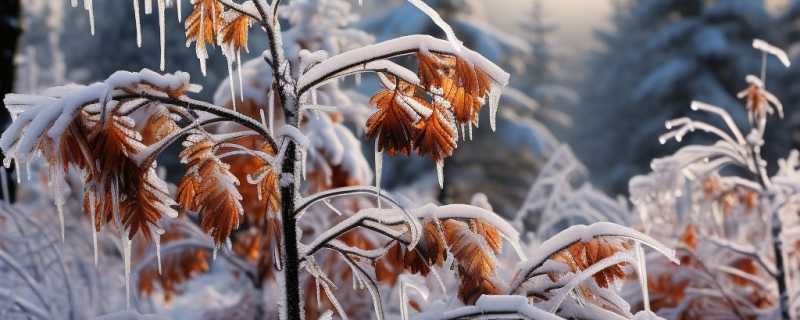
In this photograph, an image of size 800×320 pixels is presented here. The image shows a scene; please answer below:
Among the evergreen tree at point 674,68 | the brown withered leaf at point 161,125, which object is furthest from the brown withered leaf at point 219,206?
the evergreen tree at point 674,68

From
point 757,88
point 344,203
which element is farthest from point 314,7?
point 757,88

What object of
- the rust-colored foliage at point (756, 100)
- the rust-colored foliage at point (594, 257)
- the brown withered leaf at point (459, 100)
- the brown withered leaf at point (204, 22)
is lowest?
the rust-colored foliage at point (594, 257)

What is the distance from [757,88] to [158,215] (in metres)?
3.24

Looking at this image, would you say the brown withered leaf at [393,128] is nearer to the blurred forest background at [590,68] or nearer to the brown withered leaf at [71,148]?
the brown withered leaf at [71,148]

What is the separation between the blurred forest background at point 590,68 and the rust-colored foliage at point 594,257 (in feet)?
18.5

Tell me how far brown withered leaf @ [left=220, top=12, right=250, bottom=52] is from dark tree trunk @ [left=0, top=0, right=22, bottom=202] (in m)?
4.92

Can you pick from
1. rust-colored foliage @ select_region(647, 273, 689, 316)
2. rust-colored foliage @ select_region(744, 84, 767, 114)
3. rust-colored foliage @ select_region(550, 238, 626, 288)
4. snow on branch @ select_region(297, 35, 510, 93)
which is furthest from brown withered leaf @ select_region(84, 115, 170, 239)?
rust-colored foliage @ select_region(647, 273, 689, 316)

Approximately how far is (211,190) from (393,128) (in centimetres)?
46

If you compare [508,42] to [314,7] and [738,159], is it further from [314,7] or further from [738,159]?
[738,159]

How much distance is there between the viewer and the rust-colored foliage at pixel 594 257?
1.96 meters

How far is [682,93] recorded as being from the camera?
68.3 feet

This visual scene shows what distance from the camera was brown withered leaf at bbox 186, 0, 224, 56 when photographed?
1775 millimetres

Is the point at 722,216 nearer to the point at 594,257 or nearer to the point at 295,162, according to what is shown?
the point at 594,257

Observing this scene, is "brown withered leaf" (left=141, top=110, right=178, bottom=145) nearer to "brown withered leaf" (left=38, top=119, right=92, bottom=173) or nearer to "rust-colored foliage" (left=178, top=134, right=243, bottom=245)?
"rust-colored foliage" (left=178, top=134, right=243, bottom=245)
